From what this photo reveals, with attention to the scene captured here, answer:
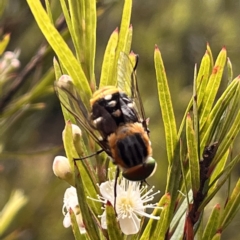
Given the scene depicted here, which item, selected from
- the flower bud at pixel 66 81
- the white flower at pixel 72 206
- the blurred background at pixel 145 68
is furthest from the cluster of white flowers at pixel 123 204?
the blurred background at pixel 145 68

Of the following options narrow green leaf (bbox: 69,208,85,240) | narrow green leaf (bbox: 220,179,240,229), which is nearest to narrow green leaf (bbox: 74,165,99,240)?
narrow green leaf (bbox: 69,208,85,240)

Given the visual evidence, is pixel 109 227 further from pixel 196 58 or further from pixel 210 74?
pixel 196 58

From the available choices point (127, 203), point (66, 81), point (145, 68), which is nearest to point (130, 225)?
point (127, 203)

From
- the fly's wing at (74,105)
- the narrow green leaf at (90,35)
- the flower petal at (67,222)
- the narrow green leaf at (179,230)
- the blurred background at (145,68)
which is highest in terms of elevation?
the narrow green leaf at (90,35)

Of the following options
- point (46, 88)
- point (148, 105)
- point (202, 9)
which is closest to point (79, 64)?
point (46, 88)

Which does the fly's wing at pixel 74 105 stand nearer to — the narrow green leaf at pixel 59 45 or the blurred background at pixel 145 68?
the narrow green leaf at pixel 59 45

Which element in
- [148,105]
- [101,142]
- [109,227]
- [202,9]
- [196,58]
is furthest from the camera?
[196,58]

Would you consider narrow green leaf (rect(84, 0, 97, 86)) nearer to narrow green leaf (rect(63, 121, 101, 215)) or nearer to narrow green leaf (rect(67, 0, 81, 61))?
narrow green leaf (rect(67, 0, 81, 61))
